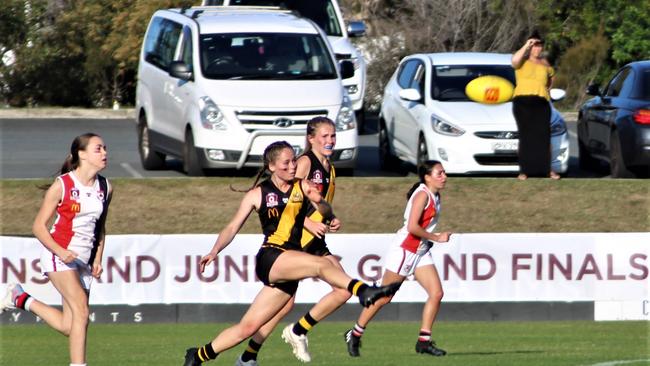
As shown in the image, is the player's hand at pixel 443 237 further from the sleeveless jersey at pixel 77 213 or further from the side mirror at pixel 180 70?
the side mirror at pixel 180 70

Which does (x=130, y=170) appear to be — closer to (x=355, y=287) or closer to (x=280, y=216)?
(x=280, y=216)

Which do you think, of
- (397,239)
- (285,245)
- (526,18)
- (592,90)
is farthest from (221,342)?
(526,18)

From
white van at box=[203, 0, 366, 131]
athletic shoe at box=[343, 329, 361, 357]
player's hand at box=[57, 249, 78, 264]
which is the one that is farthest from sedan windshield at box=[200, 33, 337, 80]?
player's hand at box=[57, 249, 78, 264]

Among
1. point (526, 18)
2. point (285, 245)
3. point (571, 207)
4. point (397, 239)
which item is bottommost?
point (526, 18)

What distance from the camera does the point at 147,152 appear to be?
68.6 feet

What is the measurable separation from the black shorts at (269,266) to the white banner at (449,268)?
5301mm

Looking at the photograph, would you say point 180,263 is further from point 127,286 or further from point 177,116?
point 177,116

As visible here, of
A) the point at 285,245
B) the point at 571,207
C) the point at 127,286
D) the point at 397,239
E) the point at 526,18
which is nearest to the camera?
the point at 285,245

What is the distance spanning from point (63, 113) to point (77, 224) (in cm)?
1829

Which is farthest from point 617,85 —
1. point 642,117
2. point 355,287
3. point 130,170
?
point 355,287

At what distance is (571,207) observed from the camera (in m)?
18.0

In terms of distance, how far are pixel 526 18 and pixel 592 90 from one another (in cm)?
1153

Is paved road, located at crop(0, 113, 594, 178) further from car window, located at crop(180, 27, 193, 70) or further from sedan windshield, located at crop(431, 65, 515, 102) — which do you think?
sedan windshield, located at crop(431, 65, 515, 102)

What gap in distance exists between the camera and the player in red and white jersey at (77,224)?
995cm
